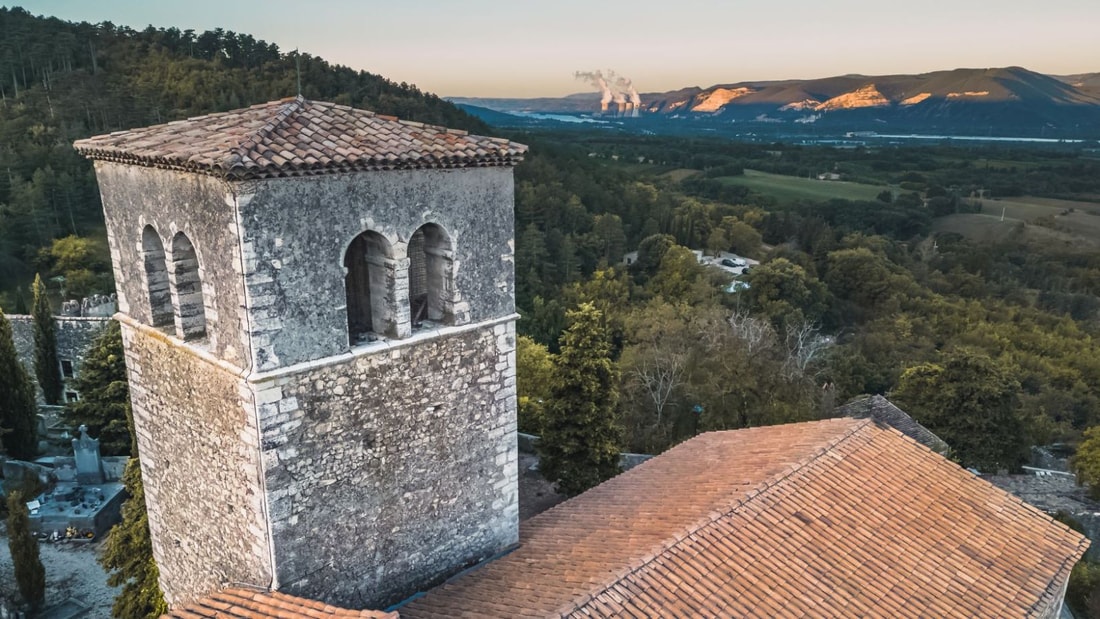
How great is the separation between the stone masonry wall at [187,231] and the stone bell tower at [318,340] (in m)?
0.03

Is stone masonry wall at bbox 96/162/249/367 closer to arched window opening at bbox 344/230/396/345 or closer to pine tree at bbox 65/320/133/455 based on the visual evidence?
arched window opening at bbox 344/230/396/345

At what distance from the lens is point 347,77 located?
206ft

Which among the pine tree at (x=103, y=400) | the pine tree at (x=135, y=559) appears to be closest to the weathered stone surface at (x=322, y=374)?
the pine tree at (x=135, y=559)

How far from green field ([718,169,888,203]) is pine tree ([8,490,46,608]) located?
3021 inches

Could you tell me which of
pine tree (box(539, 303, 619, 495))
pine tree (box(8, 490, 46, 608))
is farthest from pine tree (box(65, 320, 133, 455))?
pine tree (box(539, 303, 619, 495))

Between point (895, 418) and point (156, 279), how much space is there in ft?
81.1

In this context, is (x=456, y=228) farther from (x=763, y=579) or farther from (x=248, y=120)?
(x=763, y=579)

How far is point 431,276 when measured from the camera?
333 inches

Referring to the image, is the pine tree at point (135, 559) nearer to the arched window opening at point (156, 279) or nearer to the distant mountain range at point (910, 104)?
the arched window opening at point (156, 279)

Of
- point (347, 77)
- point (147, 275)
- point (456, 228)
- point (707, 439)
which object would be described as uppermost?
point (347, 77)

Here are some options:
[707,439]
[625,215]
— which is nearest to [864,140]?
[625,215]

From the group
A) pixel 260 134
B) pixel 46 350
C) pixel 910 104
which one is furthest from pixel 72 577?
pixel 910 104

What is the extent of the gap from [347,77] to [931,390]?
2154 inches

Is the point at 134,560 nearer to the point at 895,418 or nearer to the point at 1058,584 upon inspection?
the point at 1058,584
